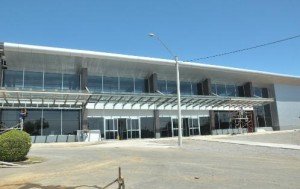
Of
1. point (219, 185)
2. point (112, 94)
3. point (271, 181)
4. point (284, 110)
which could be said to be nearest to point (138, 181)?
point (219, 185)

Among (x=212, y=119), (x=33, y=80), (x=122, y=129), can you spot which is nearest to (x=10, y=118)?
(x=33, y=80)

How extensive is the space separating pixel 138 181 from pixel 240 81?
44.3 meters

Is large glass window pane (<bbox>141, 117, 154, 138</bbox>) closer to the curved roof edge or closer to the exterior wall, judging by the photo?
the curved roof edge

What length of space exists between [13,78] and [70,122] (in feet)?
24.5

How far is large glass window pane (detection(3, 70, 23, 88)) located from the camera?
36.0 m

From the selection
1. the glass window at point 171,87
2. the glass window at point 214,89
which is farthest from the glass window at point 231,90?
the glass window at point 171,87

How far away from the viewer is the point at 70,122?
3722 centimetres

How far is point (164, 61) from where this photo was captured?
39438 mm

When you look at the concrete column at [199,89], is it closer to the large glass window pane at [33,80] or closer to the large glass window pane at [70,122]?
the large glass window pane at [70,122]

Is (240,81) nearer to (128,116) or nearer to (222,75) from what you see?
(222,75)

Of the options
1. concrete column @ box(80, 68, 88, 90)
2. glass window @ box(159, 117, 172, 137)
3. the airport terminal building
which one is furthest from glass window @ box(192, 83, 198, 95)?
concrete column @ box(80, 68, 88, 90)

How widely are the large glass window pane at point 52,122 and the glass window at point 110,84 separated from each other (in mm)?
6607

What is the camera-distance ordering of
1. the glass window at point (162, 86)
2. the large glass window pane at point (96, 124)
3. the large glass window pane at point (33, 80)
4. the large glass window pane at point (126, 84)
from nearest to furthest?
the large glass window pane at point (33, 80) < the large glass window pane at point (96, 124) < the large glass window pane at point (126, 84) < the glass window at point (162, 86)

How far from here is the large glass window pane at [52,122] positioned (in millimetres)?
35781
